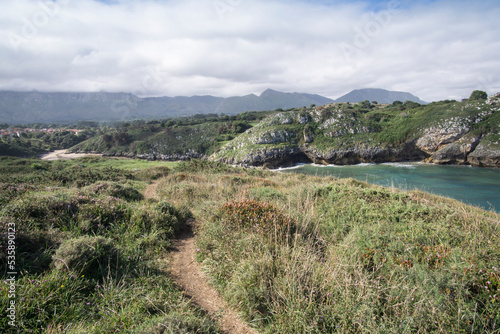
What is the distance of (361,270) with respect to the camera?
334 centimetres

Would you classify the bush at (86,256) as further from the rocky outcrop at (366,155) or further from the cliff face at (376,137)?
the rocky outcrop at (366,155)

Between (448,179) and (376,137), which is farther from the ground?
(376,137)

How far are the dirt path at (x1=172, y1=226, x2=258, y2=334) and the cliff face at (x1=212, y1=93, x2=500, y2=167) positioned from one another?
186 ft

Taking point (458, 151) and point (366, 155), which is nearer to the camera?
point (458, 151)

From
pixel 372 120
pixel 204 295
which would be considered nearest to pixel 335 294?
pixel 204 295

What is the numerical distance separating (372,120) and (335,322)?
75185 millimetres

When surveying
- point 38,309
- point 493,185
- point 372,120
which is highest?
point 372,120

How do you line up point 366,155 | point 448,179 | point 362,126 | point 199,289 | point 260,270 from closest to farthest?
point 260,270 → point 199,289 → point 448,179 → point 366,155 → point 362,126

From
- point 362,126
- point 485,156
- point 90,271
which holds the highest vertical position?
point 362,126

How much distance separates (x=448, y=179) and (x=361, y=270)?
47.2m

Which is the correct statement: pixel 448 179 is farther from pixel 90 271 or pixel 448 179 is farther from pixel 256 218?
pixel 90 271

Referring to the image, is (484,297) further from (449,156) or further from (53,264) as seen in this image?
(449,156)

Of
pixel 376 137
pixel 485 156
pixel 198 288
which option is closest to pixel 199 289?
pixel 198 288

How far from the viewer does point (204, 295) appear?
3.88 m
